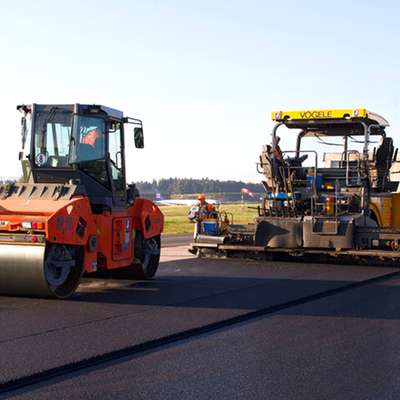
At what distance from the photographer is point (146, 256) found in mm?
11070

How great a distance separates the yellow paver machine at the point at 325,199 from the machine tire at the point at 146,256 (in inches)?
122

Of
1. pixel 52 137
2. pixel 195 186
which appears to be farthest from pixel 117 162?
pixel 195 186

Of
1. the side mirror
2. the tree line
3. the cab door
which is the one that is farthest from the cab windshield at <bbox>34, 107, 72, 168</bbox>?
the tree line

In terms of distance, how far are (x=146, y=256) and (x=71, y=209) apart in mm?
2494

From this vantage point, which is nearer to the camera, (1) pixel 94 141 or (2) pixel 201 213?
(1) pixel 94 141

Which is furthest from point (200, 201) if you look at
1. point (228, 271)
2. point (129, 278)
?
point (129, 278)

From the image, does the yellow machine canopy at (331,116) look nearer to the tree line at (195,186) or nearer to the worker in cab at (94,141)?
the worker in cab at (94,141)

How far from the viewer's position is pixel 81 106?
9.84m

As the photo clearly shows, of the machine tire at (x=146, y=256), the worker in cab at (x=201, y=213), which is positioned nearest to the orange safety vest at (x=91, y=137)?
the machine tire at (x=146, y=256)

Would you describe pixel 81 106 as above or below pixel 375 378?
above

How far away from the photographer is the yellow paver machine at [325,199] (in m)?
13.3

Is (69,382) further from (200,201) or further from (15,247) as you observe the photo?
(200,201)

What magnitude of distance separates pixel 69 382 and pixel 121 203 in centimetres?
527

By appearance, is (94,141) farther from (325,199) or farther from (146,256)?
(325,199)
